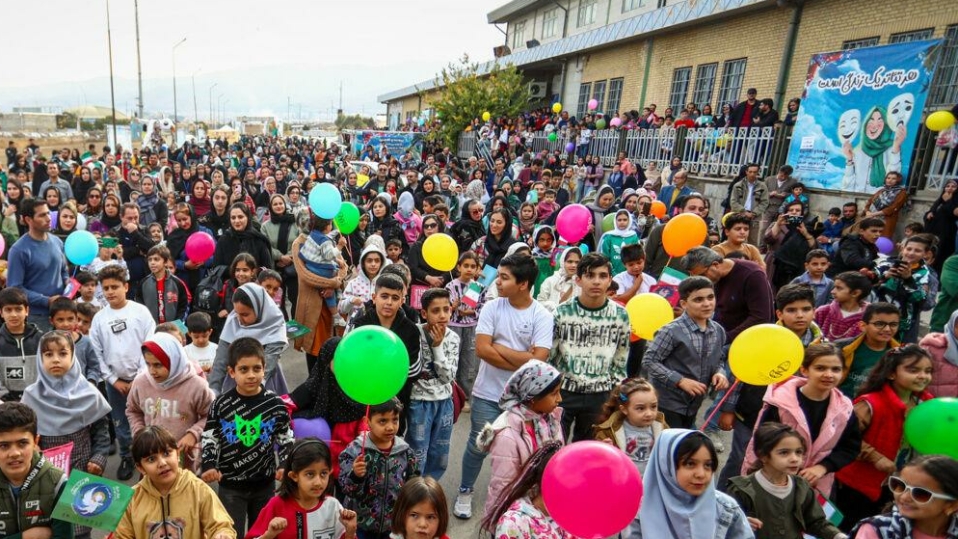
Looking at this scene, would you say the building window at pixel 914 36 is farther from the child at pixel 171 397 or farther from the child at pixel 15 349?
the child at pixel 15 349

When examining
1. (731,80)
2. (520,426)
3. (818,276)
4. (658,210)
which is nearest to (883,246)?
(818,276)

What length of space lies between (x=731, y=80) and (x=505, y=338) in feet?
43.0

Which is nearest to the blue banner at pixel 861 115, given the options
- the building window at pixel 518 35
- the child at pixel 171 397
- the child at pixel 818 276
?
the child at pixel 818 276

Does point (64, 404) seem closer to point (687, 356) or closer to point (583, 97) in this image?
point (687, 356)

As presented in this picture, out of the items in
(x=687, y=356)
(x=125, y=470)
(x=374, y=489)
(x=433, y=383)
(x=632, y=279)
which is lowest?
(x=125, y=470)

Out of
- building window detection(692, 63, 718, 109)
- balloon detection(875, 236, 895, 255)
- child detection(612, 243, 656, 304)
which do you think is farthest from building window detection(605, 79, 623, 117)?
child detection(612, 243, 656, 304)

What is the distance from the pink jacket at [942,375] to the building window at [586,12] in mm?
20132

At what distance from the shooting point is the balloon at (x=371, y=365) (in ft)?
9.11

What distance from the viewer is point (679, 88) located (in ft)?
52.1

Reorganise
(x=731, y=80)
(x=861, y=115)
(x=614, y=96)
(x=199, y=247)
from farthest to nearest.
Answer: (x=614, y=96) → (x=731, y=80) → (x=861, y=115) → (x=199, y=247)

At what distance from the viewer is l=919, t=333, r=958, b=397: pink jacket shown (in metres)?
3.39

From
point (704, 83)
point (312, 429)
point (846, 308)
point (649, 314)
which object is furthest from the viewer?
point (704, 83)

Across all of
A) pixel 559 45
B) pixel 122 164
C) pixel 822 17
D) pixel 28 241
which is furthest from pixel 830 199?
pixel 122 164

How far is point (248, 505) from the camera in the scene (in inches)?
123
